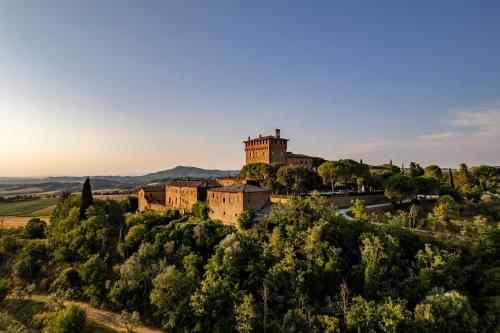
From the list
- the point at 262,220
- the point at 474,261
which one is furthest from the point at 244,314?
the point at 474,261

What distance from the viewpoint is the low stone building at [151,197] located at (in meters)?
50.9

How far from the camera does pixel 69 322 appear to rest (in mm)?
25203

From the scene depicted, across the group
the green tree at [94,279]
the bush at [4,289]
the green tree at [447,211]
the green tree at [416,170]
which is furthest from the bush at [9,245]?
the green tree at [416,170]

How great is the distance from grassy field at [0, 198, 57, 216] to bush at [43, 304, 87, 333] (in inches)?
1975

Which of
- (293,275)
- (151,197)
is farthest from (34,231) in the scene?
(293,275)

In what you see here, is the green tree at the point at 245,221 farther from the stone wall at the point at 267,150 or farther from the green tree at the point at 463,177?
the green tree at the point at 463,177

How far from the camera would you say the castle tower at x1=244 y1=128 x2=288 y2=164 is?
191ft

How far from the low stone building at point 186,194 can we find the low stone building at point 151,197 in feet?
5.17

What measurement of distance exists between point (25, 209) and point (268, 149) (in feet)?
215

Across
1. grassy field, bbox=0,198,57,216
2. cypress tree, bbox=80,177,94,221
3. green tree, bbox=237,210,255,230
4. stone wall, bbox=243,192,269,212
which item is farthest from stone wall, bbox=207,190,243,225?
grassy field, bbox=0,198,57,216

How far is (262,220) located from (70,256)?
2634cm

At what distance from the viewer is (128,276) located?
99.6 ft

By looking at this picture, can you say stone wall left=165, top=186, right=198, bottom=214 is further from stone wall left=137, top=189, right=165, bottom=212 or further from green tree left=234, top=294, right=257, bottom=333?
green tree left=234, top=294, right=257, bottom=333

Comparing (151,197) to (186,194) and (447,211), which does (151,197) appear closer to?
(186,194)
